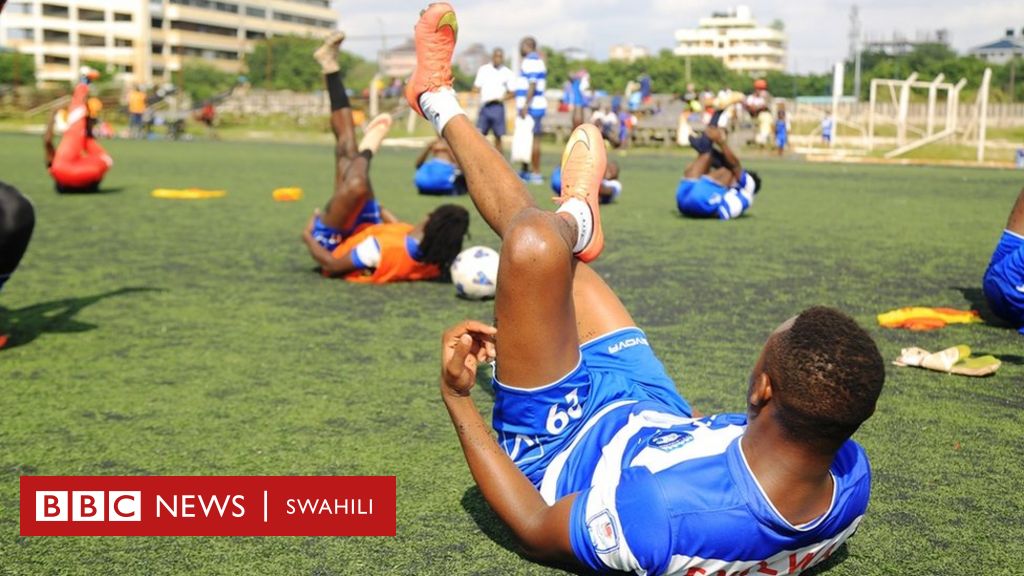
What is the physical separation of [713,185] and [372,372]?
843 cm

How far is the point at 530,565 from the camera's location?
3.18 m

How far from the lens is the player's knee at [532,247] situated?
2961mm

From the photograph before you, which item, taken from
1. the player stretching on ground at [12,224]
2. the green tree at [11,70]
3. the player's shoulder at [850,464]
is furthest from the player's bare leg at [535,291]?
the green tree at [11,70]

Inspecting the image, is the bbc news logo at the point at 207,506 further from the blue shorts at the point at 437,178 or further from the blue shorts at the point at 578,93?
the blue shorts at the point at 578,93

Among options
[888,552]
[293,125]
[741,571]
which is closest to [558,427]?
[741,571]

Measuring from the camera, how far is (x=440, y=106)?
166 inches

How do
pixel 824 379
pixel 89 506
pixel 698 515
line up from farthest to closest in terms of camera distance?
pixel 89 506
pixel 698 515
pixel 824 379

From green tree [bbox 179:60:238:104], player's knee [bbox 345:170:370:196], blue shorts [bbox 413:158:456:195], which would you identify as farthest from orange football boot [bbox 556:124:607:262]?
green tree [bbox 179:60:238:104]

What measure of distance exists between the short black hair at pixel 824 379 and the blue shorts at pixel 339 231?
20.8ft

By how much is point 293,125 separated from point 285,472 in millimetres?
48489

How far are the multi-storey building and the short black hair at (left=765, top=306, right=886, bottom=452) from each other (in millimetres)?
194956

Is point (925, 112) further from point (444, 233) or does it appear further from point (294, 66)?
point (294, 66)

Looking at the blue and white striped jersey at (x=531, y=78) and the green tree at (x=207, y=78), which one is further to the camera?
the green tree at (x=207, y=78)

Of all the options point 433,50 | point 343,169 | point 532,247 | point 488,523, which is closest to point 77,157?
point 343,169
